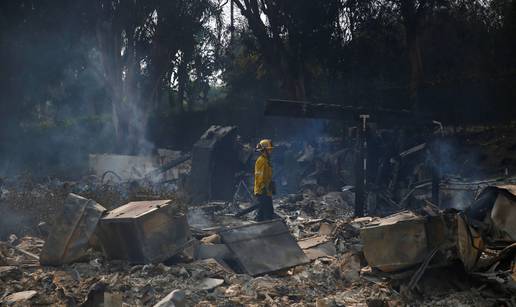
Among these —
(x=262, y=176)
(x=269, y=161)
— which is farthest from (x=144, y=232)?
(x=269, y=161)

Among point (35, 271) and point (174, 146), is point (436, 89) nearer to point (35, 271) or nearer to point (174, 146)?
point (174, 146)

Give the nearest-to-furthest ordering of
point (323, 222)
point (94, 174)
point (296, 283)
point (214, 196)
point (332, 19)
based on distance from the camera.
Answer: point (296, 283)
point (323, 222)
point (214, 196)
point (94, 174)
point (332, 19)

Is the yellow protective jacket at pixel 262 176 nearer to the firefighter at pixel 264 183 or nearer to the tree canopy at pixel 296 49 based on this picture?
the firefighter at pixel 264 183

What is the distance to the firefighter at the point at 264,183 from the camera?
9.88 metres

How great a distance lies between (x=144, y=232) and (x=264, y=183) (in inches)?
152

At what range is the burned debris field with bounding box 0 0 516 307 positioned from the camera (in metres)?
5.60

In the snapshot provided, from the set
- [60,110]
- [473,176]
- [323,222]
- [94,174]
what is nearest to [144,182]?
[94,174]

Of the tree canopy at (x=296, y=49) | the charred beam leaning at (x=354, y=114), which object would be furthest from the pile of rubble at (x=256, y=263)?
the tree canopy at (x=296, y=49)

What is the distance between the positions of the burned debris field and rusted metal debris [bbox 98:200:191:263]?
1.1 inches

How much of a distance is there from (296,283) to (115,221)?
2324 millimetres

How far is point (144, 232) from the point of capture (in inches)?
250

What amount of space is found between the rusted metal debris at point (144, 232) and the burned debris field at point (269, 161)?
0.03 metres

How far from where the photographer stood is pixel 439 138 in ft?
43.6

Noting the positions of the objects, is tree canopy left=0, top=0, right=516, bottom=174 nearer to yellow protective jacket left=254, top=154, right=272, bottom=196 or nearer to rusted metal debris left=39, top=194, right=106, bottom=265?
yellow protective jacket left=254, top=154, right=272, bottom=196
